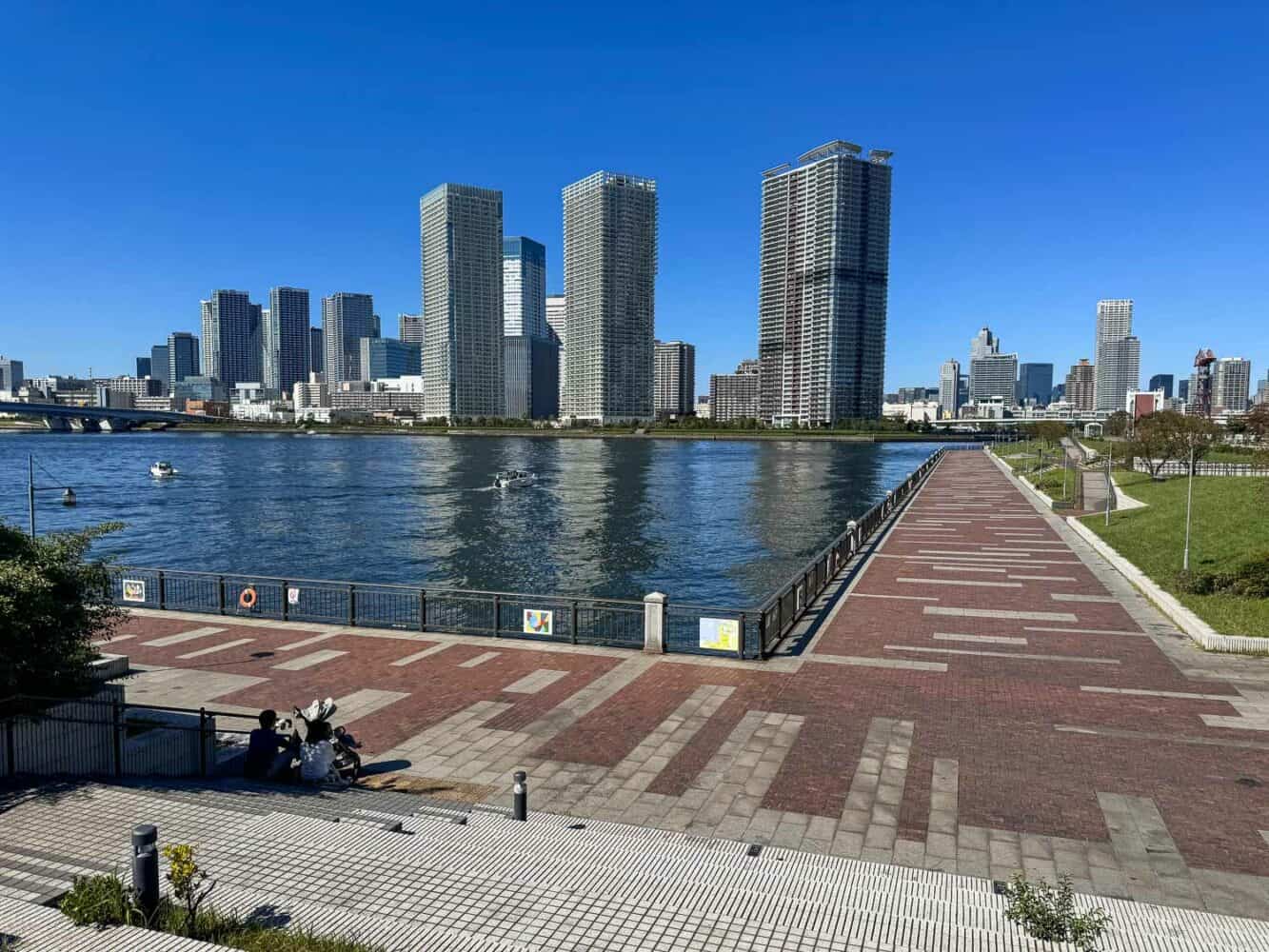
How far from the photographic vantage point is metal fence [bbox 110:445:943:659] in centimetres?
1780

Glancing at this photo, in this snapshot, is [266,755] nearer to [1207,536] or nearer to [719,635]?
[719,635]

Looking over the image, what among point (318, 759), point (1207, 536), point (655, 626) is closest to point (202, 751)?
point (318, 759)

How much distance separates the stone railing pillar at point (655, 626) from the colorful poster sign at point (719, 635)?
929mm

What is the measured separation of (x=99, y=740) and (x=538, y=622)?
31.2ft

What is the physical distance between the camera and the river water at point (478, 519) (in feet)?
131

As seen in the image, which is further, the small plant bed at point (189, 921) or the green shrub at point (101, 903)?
the green shrub at point (101, 903)

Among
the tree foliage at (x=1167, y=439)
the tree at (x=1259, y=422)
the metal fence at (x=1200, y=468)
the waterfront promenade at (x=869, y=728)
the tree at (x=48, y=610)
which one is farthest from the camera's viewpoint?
the metal fence at (x=1200, y=468)

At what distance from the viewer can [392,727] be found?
508 inches

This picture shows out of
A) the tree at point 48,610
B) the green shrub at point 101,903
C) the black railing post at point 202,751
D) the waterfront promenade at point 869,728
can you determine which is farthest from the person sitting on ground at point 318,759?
the green shrub at point 101,903

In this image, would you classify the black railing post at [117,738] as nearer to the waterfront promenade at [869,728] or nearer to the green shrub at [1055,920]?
the waterfront promenade at [869,728]

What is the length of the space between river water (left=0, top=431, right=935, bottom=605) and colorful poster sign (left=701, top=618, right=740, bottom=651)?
51.7 ft

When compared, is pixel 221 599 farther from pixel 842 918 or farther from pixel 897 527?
pixel 897 527

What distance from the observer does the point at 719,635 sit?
55.3 feet

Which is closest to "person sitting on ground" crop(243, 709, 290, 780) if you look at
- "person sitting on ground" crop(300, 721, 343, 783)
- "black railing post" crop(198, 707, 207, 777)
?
"person sitting on ground" crop(300, 721, 343, 783)
